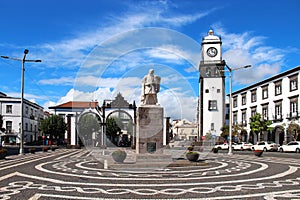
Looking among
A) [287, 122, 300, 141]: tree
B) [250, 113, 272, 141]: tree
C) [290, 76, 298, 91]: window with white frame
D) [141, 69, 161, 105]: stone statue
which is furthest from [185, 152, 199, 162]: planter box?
[250, 113, 272, 141]: tree

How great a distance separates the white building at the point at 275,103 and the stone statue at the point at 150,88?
1464 inches

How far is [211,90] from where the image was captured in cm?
8100

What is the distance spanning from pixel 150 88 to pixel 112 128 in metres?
52.0

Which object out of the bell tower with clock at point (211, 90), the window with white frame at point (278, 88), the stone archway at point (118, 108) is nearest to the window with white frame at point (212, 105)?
the bell tower with clock at point (211, 90)

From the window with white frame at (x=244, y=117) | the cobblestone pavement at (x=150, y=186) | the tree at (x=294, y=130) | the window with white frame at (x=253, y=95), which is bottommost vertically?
the cobblestone pavement at (x=150, y=186)

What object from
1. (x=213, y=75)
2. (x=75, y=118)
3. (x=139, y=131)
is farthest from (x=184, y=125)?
(x=139, y=131)

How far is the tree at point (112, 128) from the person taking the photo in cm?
7312

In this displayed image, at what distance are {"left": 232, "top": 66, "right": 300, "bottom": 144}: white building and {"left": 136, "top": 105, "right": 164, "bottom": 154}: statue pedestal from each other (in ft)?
123

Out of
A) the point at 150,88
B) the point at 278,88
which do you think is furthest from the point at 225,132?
the point at 150,88

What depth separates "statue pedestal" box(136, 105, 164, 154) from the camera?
22.9 m

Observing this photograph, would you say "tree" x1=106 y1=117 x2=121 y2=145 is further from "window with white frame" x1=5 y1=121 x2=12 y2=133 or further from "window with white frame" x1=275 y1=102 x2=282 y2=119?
"window with white frame" x1=275 y1=102 x2=282 y2=119

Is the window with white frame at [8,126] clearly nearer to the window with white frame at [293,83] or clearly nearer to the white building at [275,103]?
the white building at [275,103]

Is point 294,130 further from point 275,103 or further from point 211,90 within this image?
point 211,90

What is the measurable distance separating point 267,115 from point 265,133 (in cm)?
338
